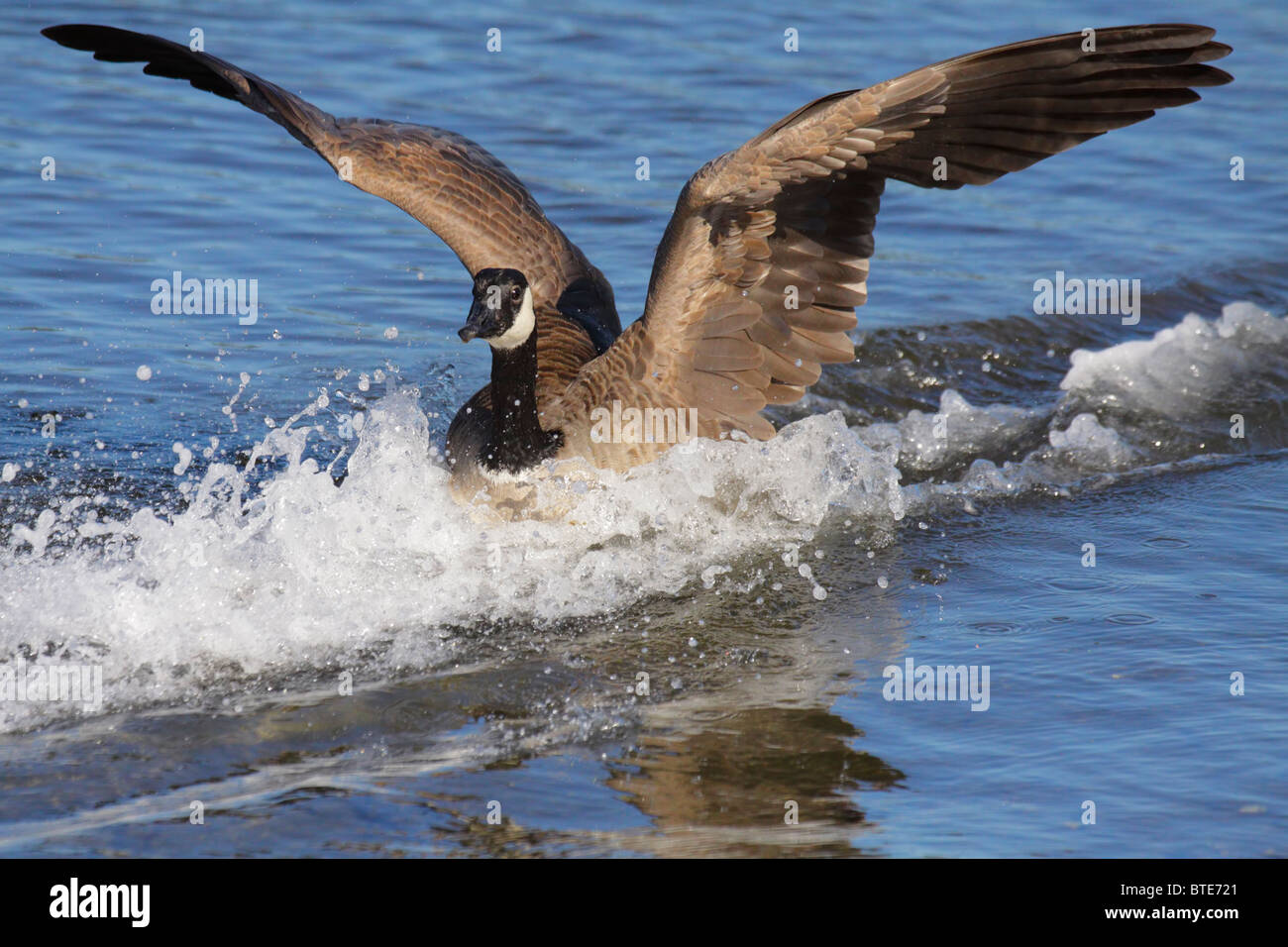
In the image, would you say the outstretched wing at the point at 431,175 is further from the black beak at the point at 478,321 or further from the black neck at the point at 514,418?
the black beak at the point at 478,321

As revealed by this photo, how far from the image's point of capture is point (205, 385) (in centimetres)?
862

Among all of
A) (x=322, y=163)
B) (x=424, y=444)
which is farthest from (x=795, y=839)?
(x=322, y=163)

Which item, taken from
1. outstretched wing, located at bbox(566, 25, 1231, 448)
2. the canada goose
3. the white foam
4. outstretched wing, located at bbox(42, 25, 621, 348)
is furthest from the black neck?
the white foam

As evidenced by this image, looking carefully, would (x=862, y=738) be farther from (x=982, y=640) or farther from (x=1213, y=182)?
(x=1213, y=182)

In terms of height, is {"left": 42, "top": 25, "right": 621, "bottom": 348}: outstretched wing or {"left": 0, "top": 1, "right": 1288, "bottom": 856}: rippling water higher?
{"left": 42, "top": 25, "right": 621, "bottom": 348}: outstretched wing

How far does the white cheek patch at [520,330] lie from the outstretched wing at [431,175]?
121 cm

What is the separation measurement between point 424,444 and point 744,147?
2.17m

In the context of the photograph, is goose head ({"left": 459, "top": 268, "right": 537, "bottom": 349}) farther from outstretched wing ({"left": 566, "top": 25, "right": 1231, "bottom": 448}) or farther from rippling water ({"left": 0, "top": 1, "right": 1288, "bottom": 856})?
rippling water ({"left": 0, "top": 1, "right": 1288, "bottom": 856})

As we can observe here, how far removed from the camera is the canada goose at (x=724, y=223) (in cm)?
573

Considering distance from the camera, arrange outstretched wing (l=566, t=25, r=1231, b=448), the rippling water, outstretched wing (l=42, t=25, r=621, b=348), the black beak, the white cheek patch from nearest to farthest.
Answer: the rippling water
outstretched wing (l=566, t=25, r=1231, b=448)
the black beak
the white cheek patch
outstretched wing (l=42, t=25, r=621, b=348)

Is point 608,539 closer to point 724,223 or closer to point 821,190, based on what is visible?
point 724,223

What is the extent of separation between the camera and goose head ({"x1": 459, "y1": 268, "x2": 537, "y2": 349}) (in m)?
6.32

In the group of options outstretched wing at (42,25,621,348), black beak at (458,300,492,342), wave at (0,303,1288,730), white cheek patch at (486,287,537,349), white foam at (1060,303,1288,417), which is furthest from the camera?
white foam at (1060,303,1288,417)

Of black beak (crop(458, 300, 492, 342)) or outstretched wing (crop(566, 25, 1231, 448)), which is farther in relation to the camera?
black beak (crop(458, 300, 492, 342))
